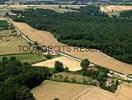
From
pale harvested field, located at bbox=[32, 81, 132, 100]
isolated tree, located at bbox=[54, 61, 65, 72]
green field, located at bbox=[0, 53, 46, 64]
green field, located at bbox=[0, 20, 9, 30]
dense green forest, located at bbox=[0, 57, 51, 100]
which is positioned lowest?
green field, located at bbox=[0, 20, 9, 30]

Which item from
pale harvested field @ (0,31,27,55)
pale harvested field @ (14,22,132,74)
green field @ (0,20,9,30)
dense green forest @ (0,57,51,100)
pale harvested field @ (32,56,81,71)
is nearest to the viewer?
dense green forest @ (0,57,51,100)

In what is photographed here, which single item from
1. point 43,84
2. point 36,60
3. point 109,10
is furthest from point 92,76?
point 109,10

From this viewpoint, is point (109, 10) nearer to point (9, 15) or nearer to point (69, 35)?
point (9, 15)

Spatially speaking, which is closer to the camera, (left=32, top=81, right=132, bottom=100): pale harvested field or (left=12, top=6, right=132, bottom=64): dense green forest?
(left=32, top=81, right=132, bottom=100): pale harvested field

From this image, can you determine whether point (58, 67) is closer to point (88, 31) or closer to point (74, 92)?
point (74, 92)

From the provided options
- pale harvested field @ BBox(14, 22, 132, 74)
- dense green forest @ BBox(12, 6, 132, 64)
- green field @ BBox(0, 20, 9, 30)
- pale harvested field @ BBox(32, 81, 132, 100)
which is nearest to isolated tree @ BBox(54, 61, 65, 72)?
pale harvested field @ BBox(32, 81, 132, 100)

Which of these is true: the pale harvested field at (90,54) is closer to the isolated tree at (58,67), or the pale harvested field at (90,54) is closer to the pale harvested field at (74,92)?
the isolated tree at (58,67)

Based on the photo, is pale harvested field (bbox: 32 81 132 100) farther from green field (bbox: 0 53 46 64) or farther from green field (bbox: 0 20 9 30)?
green field (bbox: 0 20 9 30)
